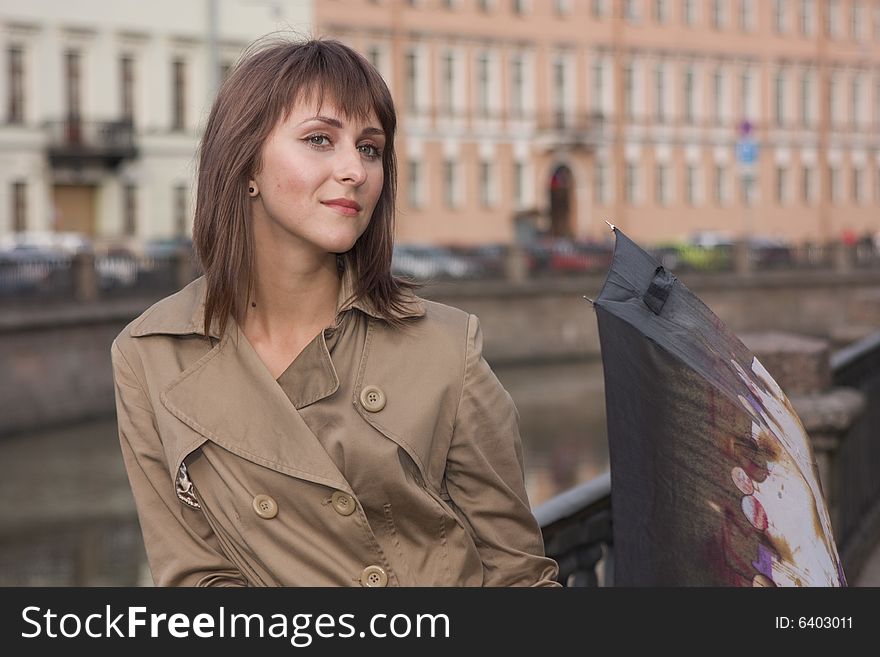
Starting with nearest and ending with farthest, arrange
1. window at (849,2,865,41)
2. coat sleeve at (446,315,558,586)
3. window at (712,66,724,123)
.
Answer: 1. coat sleeve at (446,315,558,586)
2. window at (712,66,724,123)
3. window at (849,2,865,41)

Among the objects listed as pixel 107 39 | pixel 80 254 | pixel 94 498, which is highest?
pixel 107 39

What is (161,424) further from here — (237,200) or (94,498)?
(94,498)

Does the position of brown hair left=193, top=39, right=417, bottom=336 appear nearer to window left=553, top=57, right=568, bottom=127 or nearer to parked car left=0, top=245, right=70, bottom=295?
parked car left=0, top=245, right=70, bottom=295

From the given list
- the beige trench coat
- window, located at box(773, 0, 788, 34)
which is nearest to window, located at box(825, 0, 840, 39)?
window, located at box(773, 0, 788, 34)

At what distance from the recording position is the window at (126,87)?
149 ft

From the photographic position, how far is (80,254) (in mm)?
27281

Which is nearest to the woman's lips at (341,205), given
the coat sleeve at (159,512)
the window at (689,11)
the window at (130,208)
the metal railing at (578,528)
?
the coat sleeve at (159,512)

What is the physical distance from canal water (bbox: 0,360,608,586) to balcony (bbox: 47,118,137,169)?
53.2ft

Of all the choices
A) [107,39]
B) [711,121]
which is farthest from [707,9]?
[107,39]

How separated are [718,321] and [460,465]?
41 cm

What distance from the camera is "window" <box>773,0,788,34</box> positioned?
64.4 metres

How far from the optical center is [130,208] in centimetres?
4528

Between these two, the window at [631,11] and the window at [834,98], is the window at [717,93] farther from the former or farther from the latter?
the window at [834,98]

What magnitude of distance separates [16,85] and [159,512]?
42285 mm
